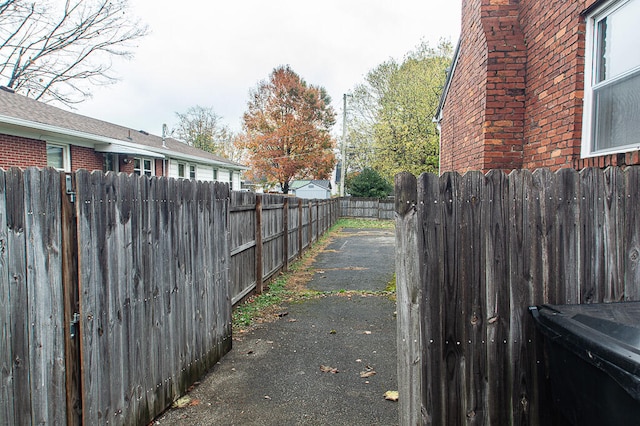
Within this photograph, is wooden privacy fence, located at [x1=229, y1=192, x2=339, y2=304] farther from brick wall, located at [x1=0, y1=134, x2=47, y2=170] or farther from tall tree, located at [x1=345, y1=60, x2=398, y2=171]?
tall tree, located at [x1=345, y1=60, x2=398, y2=171]

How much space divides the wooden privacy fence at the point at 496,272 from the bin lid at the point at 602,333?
0.27 m

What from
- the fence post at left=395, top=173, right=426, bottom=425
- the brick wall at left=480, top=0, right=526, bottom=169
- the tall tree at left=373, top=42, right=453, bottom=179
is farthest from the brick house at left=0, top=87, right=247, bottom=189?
the tall tree at left=373, top=42, right=453, bottom=179

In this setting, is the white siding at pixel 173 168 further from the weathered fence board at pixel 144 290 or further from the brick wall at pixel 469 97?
the weathered fence board at pixel 144 290

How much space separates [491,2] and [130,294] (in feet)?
18.5

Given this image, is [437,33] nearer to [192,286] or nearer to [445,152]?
[445,152]

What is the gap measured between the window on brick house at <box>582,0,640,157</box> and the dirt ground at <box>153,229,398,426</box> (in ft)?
10.2

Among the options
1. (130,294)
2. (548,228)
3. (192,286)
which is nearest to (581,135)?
(548,228)

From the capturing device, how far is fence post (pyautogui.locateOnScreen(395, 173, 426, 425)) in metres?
2.28

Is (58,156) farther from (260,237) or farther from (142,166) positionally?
(260,237)

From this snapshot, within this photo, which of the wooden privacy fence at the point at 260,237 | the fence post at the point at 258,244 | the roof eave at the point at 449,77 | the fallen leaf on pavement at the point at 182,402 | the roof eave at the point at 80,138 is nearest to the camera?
the fallen leaf on pavement at the point at 182,402

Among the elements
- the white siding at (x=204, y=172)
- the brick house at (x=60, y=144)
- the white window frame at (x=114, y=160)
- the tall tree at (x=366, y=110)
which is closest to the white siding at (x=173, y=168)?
the brick house at (x=60, y=144)

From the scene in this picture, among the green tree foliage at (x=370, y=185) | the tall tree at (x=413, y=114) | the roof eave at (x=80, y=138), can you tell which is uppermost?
the tall tree at (x=413, y=114)

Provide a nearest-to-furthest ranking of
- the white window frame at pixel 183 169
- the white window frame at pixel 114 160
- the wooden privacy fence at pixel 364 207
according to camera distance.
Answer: the white window frame at pixel 114 160
the white window frame at pixel 183 169
the wooden privacy fence at pixel 364 207

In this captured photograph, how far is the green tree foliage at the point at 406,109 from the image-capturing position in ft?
86.5
